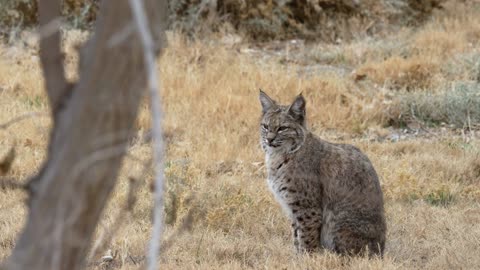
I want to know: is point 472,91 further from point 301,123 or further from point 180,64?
point 301,123

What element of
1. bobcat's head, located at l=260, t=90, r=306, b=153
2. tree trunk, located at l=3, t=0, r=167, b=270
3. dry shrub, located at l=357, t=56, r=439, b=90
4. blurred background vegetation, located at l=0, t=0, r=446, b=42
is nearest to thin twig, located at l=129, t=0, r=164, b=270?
tree trunk, located at l=3, t=0, r=167, b=270

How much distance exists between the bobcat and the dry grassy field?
0.17 meters

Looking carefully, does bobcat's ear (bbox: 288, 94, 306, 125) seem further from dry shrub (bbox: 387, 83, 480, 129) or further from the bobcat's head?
dry shrub (bbox: 387, 83, 480, 129)

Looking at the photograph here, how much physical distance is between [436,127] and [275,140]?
12.5ft

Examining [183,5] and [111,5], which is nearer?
[111,5]

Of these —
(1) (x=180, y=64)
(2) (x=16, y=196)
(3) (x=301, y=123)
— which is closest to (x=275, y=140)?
(3) (x=301, y=123)

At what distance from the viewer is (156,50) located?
2191 mm

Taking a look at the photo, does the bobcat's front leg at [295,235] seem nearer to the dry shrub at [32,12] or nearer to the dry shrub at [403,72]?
the dry shrub at [403,72]

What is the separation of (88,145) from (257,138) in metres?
5.98

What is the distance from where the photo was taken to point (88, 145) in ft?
6.97

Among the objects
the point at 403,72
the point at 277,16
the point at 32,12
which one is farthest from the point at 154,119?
the point at 277,16

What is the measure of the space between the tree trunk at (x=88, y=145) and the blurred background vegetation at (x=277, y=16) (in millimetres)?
9842

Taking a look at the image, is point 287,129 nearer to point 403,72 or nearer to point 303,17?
point 403,72

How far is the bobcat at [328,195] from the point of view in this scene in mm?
5316
